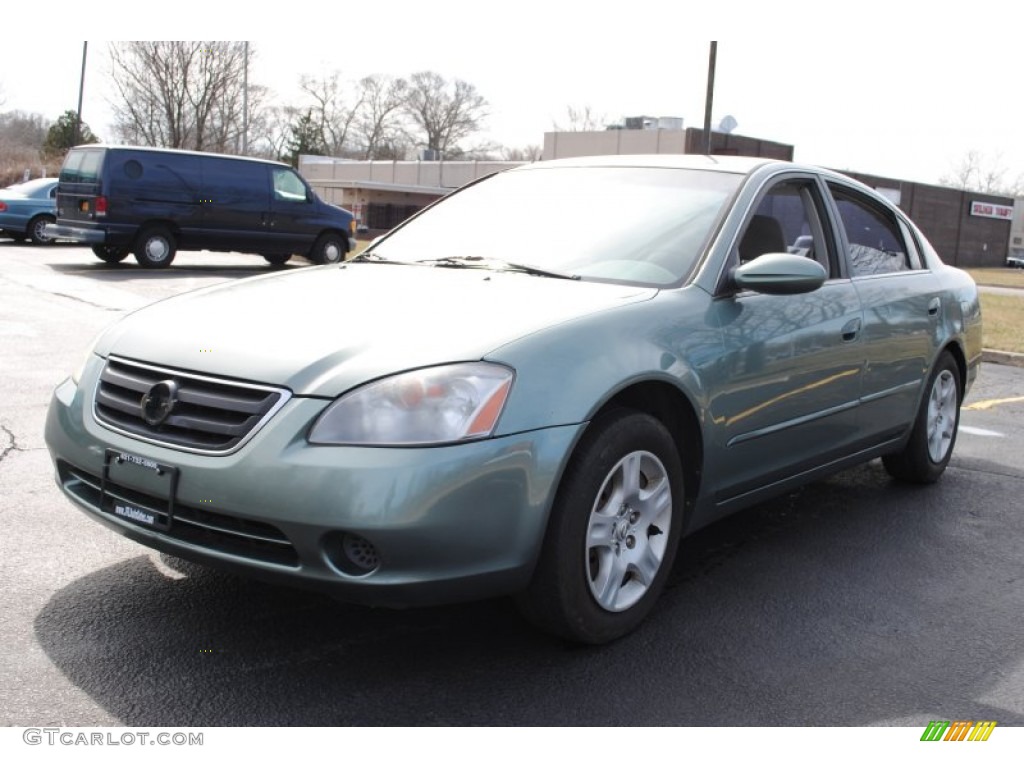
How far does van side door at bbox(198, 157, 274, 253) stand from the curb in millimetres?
11976

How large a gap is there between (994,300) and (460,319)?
21603mm

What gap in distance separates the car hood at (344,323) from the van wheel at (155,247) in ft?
48.0

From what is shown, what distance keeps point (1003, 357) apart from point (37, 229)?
1973 cm

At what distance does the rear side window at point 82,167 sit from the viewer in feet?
56.5

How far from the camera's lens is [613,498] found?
340 centimetres

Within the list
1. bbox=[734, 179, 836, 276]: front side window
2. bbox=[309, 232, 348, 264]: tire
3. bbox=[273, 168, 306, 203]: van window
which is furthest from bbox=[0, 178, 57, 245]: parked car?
bbox=[734, 179, 836, 276]: front side window

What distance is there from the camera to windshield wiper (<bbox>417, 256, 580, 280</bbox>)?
12.9 feet

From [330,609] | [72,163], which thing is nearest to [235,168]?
[72,163]

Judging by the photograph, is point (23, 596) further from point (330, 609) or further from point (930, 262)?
point (930, 262)

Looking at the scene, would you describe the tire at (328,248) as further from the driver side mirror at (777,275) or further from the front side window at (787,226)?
the driver side mirror at (777,275)

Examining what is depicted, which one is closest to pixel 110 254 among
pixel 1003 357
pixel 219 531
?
pixel 1003 357

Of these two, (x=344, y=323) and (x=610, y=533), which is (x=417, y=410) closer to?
(x=344, y=323)

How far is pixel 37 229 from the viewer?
23516 millimetres

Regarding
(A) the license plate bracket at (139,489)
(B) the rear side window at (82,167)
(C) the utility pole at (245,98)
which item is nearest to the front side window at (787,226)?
(A) the license plate bracket at (139,489)
